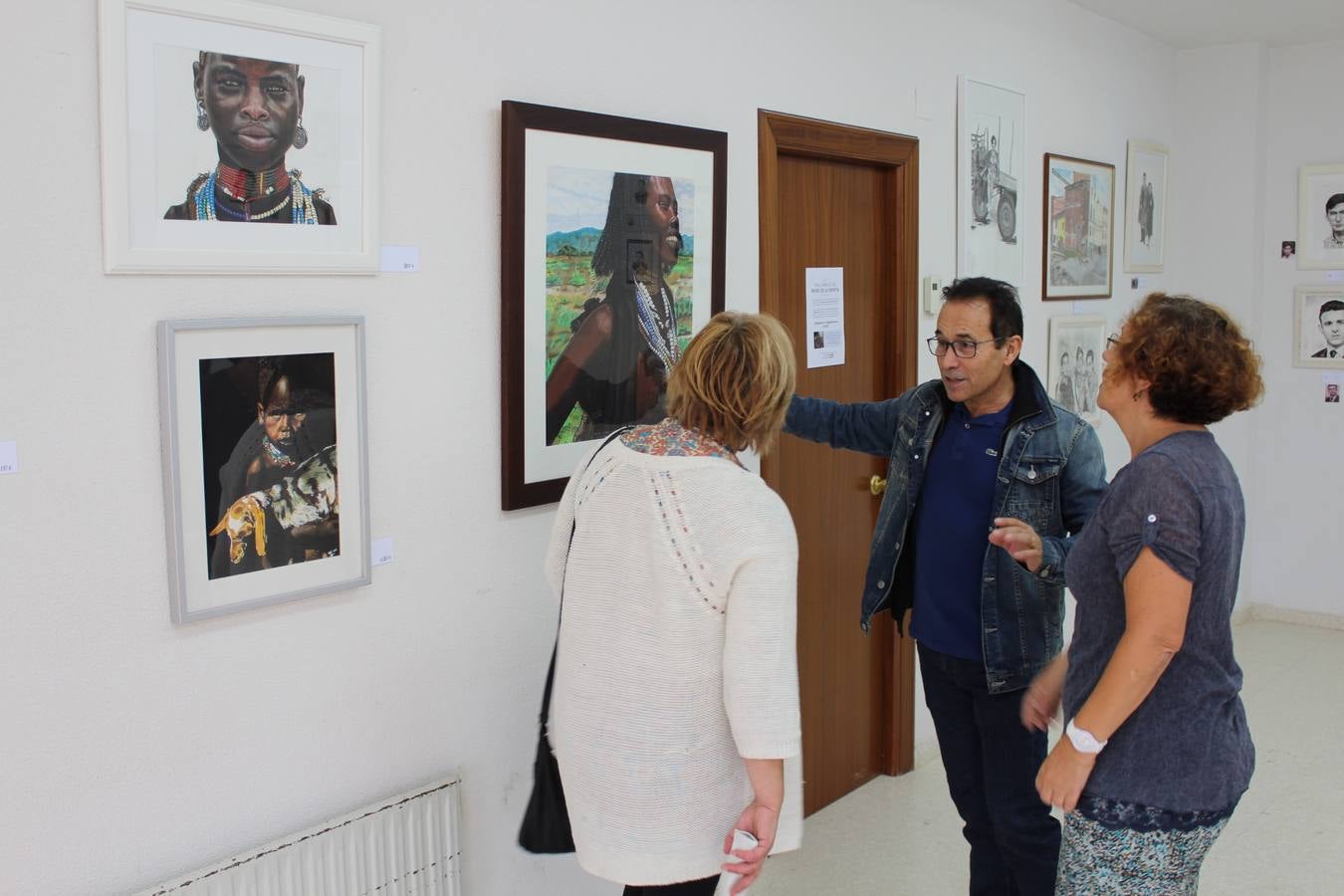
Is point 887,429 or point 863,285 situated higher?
point 863,285

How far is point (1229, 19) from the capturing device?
5.04 meters

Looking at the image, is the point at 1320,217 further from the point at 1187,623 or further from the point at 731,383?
the point at 731,383

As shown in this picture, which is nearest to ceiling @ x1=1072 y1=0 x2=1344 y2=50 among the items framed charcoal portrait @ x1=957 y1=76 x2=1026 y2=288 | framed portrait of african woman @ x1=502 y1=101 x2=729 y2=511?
framed charcoal portrait @ x1=957 y1=76 x2=1026 y2=288

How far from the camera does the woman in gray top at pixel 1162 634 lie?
1.71 meters

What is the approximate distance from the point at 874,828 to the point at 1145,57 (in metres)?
3.83

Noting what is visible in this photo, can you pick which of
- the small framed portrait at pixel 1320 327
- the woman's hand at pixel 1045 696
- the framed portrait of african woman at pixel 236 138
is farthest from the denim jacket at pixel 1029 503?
the small framed portrait at pixel 1320 327

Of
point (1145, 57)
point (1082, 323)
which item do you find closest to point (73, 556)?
point (1082, 323)

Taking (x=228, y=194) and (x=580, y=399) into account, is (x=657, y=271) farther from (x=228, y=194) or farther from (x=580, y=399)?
(x=228, y=194)

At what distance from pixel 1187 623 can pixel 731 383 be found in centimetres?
78

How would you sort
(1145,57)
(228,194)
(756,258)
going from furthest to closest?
1. (1145,57)
2. (756,258)
3. (228,194)

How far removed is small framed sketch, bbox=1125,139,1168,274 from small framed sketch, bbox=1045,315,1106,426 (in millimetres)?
538

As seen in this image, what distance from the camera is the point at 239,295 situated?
1.96m

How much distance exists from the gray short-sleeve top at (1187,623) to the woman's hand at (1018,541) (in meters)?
0.34

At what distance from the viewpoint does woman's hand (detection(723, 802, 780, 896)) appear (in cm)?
178
